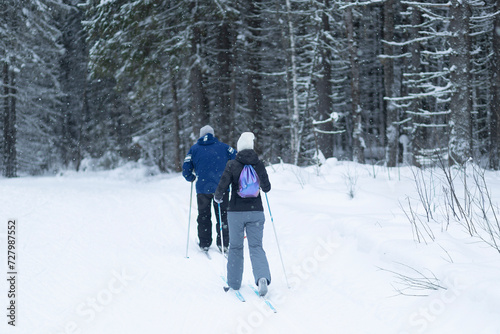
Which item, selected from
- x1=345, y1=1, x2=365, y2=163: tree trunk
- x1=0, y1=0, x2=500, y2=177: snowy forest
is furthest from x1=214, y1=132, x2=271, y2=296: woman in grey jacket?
x1=345, y1=1, x2=365, y2=163: tree trunk

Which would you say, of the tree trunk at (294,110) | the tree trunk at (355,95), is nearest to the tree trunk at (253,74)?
the tree trunk at (294,110)

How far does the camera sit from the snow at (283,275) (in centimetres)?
414

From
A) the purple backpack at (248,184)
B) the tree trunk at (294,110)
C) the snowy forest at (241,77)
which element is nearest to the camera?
the purple backpack at (248,184)

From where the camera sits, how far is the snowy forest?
1386 cm

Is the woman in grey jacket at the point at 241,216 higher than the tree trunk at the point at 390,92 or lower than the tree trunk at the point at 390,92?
lower

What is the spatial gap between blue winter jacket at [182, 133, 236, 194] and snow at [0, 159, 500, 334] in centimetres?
121

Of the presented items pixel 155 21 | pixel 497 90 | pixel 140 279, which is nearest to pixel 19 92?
pixel 155 21

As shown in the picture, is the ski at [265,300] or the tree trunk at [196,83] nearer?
the ski at [265,300]

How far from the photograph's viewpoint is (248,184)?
207 inches

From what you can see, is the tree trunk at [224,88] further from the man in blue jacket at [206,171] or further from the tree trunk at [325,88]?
the man in blue jacket at [206,171]

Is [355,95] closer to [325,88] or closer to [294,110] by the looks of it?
[325,88]

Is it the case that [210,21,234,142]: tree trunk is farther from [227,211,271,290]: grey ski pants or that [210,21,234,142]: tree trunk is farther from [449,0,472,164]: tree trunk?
[227,211,271,290]: grey ski pants

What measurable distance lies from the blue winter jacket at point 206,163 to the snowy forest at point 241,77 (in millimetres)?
3472

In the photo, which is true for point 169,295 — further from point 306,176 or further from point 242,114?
point 242,114
